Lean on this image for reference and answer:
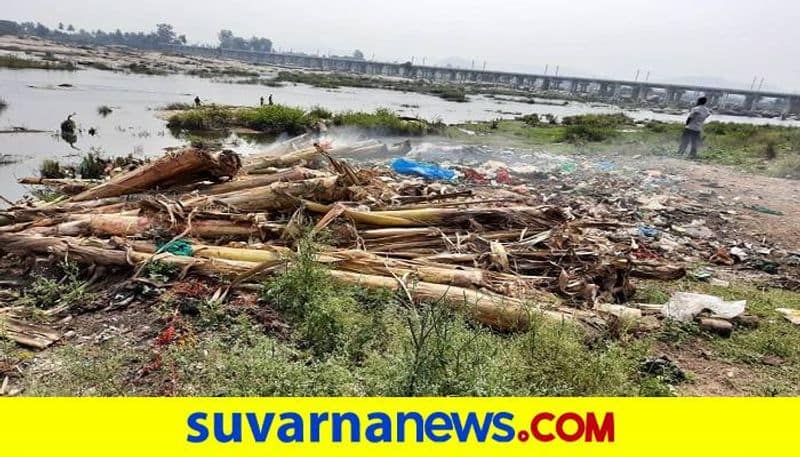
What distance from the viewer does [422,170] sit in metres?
9.04

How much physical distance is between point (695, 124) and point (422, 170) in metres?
8.33

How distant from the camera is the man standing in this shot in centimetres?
1223

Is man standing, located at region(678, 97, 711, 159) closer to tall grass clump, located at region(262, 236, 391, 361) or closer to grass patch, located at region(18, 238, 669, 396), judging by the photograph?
grass patch, located at region(18, 238, 669, 396)

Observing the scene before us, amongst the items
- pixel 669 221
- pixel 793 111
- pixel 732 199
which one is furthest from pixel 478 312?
pixel 793 111

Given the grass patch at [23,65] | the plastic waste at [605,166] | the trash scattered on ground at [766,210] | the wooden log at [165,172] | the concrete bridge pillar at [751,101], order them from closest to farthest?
the wooden log at [165,172] → the trash scattered on ground at [766,210] → the plastic waste at [605,166] → the grass patch at [23,65] → the concrete bridge pillar at [751,101]

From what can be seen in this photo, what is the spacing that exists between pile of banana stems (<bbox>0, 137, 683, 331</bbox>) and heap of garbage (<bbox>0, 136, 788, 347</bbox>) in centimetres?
1

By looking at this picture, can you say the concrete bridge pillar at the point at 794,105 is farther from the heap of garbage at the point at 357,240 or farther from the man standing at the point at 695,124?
the heap of garbage at the point at 357,240

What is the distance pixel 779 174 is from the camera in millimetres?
11703

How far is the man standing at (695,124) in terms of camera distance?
12227 millimetres

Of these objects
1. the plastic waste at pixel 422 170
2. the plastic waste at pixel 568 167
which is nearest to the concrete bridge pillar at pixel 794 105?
the plastic waste at pixel 568 167

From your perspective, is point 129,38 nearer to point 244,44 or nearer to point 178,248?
point 244,44

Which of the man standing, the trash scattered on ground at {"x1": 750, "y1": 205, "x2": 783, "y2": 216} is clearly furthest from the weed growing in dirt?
the man standing

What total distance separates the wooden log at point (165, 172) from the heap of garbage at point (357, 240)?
1 centimetres

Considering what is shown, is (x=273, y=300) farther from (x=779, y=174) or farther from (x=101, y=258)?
(x=779, y=174)
